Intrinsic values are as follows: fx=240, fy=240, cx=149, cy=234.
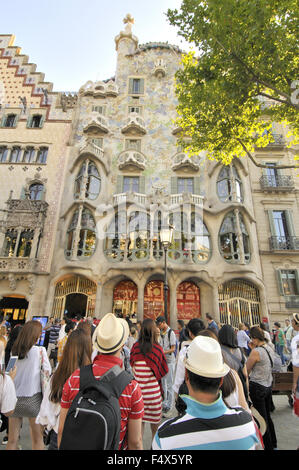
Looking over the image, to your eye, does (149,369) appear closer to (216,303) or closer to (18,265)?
(216,303)

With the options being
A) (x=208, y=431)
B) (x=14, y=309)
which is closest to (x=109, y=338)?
(x=208, y=431)

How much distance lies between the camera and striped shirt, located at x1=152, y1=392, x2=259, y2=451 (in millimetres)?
1358

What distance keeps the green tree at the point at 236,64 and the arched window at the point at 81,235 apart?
32.7 feet

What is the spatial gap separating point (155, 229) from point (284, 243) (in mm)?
9508

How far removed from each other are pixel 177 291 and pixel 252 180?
1093cm

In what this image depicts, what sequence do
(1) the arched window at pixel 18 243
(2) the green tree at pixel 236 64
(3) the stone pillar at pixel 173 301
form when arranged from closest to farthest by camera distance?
(2) the green tree at pixel 236 64, (3) the stone pillar at pixel 173 301, (1) the arched window at pixel 18 243

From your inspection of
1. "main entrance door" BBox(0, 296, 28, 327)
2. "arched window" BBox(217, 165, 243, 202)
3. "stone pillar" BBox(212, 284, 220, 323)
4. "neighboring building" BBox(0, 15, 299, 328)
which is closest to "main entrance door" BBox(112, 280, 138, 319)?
"neighboring building" BBox(0, 15, 299, 328)

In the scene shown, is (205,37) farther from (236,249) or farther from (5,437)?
(5,437)

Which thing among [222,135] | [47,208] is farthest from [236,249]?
[47,208]

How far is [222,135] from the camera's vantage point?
11.1 meters

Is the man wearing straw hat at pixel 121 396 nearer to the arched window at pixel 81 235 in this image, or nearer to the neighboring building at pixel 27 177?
the arched window at pixel 81 235

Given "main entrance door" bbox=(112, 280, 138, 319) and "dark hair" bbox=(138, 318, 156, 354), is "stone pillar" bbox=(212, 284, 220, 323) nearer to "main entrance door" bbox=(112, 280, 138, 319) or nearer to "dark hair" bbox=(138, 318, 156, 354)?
"main entrance door" bbox=(112, 280, 138, 319)

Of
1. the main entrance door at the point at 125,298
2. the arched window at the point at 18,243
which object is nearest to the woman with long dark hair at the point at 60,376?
the main entrance door at the point at 125,298

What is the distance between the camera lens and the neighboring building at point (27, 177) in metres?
16.9
